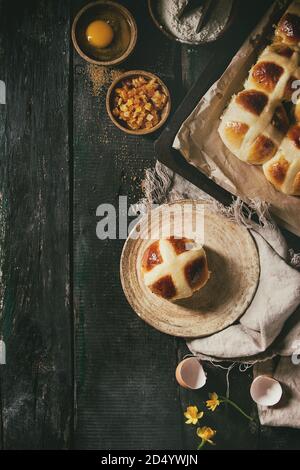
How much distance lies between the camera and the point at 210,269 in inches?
92.0

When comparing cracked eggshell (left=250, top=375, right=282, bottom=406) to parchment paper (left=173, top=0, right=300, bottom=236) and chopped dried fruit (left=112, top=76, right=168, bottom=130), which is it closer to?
parchment paper (left=173, top=0, right=300, bottom=236)

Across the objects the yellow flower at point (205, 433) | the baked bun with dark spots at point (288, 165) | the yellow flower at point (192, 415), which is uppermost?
the baked bun with dark spots at point (288, 165)

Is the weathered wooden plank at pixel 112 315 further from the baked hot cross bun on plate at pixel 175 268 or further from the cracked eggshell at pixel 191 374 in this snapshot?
the baked hot cross bun on plate at pixel 175 268

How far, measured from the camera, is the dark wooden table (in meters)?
2.39

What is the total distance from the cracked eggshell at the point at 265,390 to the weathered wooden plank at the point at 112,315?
1.12 ft

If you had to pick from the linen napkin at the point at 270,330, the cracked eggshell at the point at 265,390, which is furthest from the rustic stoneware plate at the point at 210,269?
the cracked eggshell at the point at 265,390

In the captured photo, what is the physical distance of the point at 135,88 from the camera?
235cm

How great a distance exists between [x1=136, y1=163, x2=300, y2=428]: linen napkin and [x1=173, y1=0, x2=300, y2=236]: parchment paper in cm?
7

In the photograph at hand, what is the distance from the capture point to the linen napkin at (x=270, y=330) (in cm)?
228

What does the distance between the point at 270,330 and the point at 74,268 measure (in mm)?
879

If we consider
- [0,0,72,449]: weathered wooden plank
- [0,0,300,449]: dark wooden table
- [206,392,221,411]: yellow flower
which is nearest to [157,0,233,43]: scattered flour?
[0,0,300,449]: dark wooden table

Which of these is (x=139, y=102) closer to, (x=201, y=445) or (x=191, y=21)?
(x=191, y=21)

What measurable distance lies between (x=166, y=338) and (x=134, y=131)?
90cm
